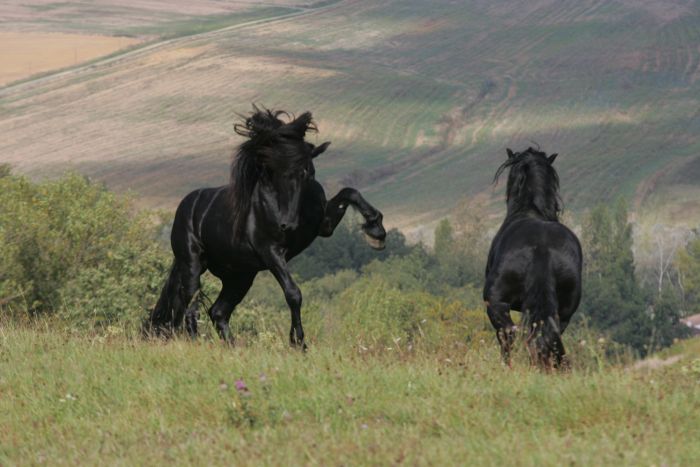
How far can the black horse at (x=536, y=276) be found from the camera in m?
10.4

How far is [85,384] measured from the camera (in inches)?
324

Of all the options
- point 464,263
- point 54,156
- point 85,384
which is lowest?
point 464,263

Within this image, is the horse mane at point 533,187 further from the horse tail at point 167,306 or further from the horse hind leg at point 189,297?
the horse tail at point 167,306

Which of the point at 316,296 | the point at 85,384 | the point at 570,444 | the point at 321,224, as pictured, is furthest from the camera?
the point at 316,296

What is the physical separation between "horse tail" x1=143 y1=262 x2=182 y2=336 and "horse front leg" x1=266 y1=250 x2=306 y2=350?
86.7 inches

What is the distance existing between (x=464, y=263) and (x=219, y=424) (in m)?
142

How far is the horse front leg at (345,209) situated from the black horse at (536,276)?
136 centimetres

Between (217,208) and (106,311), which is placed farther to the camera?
(106,311)

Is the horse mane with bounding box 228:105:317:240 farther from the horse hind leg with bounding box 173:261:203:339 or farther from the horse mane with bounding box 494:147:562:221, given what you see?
the horse mane with bounding box 494:147:562:221

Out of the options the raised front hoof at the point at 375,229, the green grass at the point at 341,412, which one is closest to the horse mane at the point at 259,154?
the raised front hoof at the point at 375,229

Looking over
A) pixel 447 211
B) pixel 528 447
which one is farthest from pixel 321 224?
pixel 447 211

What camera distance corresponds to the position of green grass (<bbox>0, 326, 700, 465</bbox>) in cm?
586

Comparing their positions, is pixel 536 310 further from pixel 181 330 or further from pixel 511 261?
pixel 181 330

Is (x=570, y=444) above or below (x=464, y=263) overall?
above
